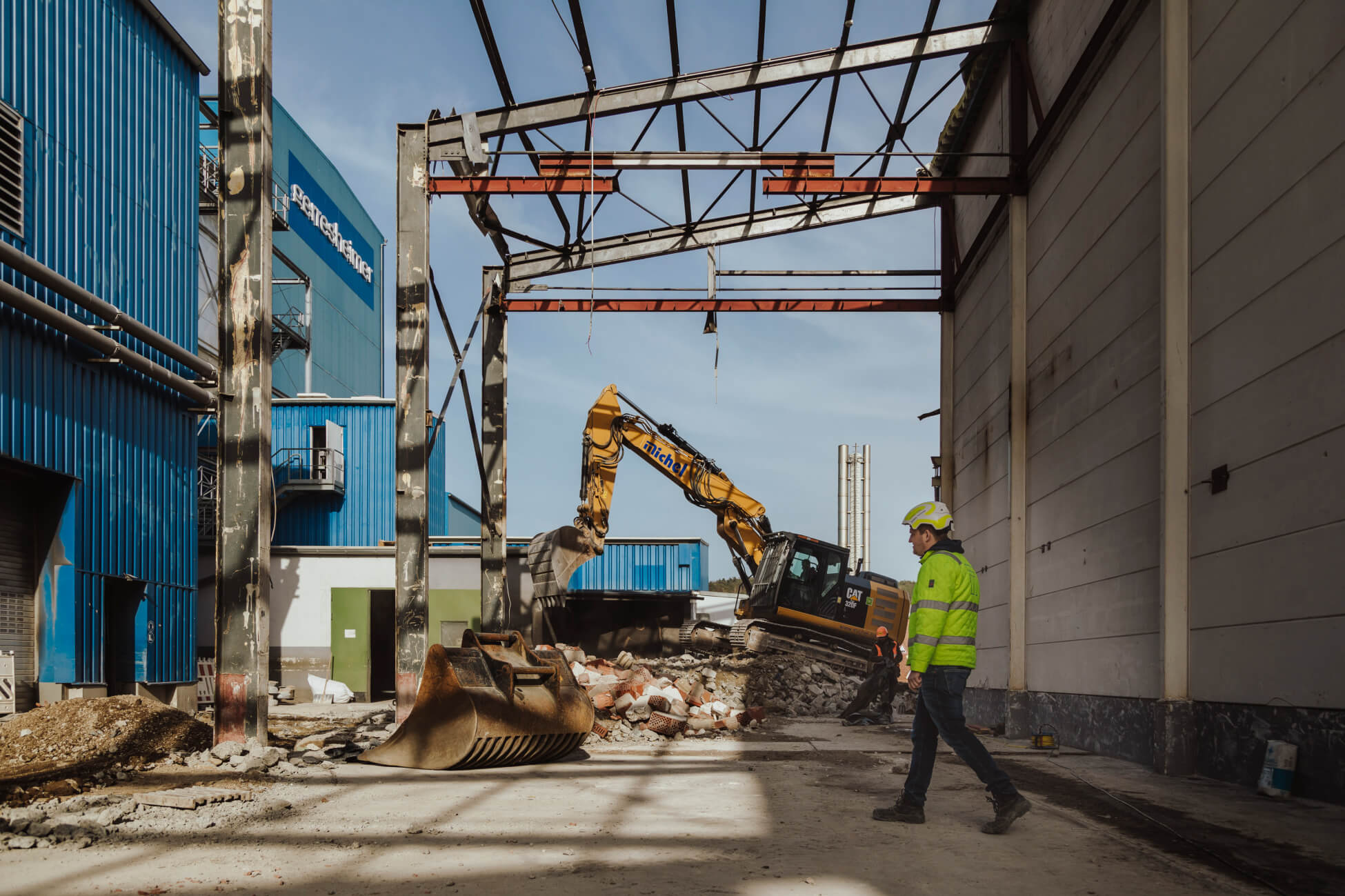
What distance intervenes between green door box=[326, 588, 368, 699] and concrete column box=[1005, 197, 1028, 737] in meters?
15.7

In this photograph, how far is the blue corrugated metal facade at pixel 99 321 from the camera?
14.8m

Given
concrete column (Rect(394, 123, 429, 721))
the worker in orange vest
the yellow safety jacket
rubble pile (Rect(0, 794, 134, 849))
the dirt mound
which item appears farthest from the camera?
the worker in orange vest

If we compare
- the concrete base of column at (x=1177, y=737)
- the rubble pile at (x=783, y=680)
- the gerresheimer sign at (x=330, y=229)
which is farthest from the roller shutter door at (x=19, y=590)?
the gerresheimer sign at (x=330, y=229)

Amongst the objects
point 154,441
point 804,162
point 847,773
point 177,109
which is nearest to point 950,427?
point 804,162

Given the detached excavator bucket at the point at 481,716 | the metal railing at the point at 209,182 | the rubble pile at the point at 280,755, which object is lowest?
the rubble pile at the point at 280,755

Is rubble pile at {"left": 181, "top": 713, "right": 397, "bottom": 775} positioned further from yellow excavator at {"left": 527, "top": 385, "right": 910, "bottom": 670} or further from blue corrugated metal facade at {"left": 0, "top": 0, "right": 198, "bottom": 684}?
yellow excavator at {"left": 527, "top": 385, "right": 910, "bottom": 670}

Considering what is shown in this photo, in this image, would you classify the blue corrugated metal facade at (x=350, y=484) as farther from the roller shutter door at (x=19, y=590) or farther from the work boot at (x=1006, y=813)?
the work boot at (x=1006, y=813)

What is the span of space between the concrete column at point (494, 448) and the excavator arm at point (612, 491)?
169cm

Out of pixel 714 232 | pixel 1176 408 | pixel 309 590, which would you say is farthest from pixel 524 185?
pixel 309 590

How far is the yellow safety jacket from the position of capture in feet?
19.9

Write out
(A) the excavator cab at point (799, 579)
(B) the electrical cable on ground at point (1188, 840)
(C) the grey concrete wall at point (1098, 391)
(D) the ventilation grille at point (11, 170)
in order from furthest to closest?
1. (A) the excavator cab at point (799, 579)
2. (D) the ventilation grille at point (11, 170)
3. (C) the grey concrete wall at point (1098, 391)
4. (B) the electrical cable on ground at point (1188, 840)

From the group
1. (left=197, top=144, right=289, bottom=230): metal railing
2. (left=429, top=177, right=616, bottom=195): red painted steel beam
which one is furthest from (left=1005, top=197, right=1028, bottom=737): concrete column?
(left=197, top=144, right=289, bottom=230): metal railing

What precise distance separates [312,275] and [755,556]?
19791 mm

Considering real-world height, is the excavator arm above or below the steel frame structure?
below
